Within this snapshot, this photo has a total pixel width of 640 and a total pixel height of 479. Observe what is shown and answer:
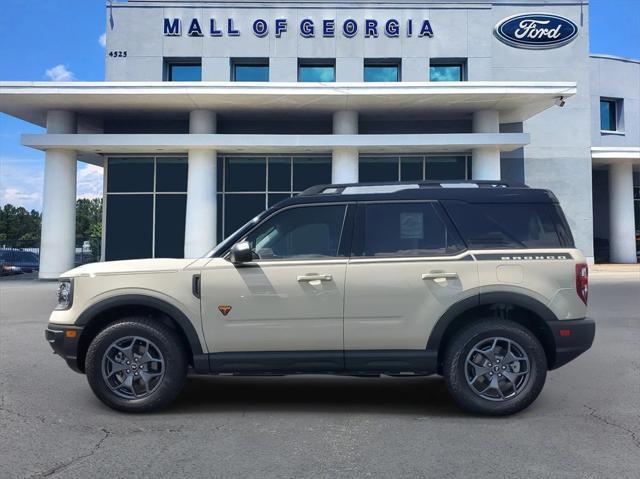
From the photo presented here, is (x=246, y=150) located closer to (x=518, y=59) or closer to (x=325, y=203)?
(x=518, y=59)

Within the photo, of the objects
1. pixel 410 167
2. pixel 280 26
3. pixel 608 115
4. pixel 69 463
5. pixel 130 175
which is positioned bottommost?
pixel 69 463

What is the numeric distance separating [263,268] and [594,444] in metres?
3.04

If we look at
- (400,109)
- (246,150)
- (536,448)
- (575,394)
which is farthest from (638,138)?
(536,448)

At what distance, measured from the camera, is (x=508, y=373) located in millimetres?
5082

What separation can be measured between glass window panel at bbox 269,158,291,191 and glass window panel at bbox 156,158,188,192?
3.39 m

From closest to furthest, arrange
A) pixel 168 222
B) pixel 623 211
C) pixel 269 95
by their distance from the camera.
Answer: pixel 269 95
pixel 168 222
pixel 623 211

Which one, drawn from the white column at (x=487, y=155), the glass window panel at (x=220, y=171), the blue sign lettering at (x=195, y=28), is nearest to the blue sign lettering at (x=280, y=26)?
the blue sign lettering at (x=195, y=28)

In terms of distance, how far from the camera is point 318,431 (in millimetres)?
4785

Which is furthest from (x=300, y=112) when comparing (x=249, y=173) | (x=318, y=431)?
(x=318, y=431)

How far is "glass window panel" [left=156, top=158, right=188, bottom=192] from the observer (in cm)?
2255

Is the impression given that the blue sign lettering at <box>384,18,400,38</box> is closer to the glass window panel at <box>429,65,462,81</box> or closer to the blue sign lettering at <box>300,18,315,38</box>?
the glass window panel at <box>429,65,462,81</box>

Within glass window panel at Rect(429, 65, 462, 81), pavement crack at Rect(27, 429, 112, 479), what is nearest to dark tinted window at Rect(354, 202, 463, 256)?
pavement crack at Rect(27, 429, 112, 479)

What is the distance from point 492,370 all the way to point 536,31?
77.3ft

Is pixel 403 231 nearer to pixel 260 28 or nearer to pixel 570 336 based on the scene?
pixel 570 336
